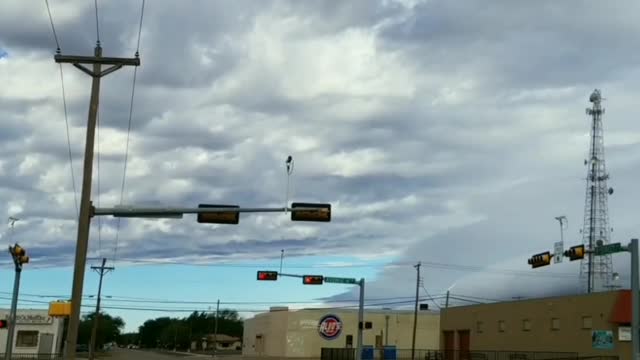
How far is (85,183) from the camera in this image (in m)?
21.9

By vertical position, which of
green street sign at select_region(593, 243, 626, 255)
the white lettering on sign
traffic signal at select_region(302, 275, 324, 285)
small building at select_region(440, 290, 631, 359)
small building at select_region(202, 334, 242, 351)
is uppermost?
green street sign at select_region(593, 243, 626, 255)

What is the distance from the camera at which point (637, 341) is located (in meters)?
28.4

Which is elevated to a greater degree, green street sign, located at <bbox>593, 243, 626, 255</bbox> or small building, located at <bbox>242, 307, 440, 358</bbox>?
green street sign, located at <bbox>593, 243, 626, 255</bbox>

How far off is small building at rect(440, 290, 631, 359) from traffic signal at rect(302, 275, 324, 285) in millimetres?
16329

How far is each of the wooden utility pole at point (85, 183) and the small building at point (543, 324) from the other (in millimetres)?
31628

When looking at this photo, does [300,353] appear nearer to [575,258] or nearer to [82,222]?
[575,258]

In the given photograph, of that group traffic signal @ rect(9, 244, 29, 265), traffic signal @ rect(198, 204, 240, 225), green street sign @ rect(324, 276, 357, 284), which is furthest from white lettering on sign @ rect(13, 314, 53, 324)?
traffic signal @ rect(198, 204, 240, 225)

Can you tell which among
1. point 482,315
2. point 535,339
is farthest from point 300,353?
point 535,339

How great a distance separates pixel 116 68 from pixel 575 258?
1822cm

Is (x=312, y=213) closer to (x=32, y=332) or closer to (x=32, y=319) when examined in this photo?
(x=32, y=319)

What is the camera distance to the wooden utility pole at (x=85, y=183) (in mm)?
21469

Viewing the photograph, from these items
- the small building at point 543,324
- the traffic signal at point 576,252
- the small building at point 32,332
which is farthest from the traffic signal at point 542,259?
the small building at point 32,332

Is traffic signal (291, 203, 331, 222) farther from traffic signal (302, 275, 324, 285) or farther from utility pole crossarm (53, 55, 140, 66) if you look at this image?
traffic signal (302, 275, 324, 285)

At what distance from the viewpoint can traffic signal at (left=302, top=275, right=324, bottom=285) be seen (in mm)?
47906
